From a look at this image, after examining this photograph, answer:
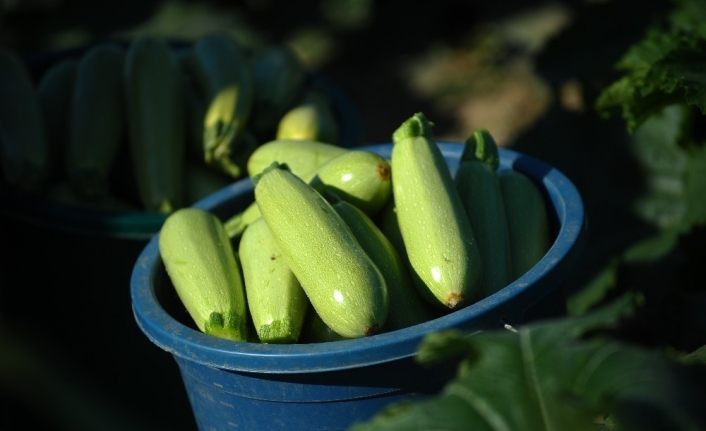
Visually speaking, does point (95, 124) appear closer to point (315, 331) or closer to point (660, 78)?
point (315, 331)

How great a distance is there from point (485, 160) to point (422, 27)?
13.6 feet

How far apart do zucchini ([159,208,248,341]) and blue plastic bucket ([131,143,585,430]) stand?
0.27ft

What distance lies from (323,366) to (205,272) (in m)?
0.48

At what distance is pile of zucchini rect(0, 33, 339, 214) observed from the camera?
3.32 meters

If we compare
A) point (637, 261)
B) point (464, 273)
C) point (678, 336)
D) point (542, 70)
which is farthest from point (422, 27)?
point (464, 273)

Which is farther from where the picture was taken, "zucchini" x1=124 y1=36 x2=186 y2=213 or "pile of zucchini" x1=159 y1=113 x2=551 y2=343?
"zucchini" x1=124 y1=36 x2=186 y2=213

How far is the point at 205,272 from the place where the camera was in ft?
7.79

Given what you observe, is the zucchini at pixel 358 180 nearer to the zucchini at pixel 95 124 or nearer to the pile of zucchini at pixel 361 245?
the pile of zucchini at pixel 361 245

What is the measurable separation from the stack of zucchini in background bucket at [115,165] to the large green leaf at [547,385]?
1643 millimetres

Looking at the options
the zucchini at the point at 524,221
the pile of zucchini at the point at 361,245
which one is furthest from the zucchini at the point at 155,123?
the zucchini at the point at 524,221

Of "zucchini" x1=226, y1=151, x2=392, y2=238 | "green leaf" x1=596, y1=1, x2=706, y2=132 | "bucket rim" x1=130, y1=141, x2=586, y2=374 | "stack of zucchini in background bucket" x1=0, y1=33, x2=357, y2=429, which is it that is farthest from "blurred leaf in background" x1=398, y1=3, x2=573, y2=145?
"bucket rim" x1=130, y1=141, x2=586, y2=374

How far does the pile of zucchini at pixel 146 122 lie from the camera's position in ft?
10.9

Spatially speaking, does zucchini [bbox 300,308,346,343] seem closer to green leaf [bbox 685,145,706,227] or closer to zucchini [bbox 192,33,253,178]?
zucchini [bbox 192,33,253,178]

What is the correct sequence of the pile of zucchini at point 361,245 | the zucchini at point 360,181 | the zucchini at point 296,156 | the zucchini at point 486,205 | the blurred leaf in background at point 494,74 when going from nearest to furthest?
the pile of zucchini at point 361,245 < the zucchini at point 486,205 < the zucchini at point 360,181 < the zucchini at point 296,156 < the blurred leaf in background at point 494,74
